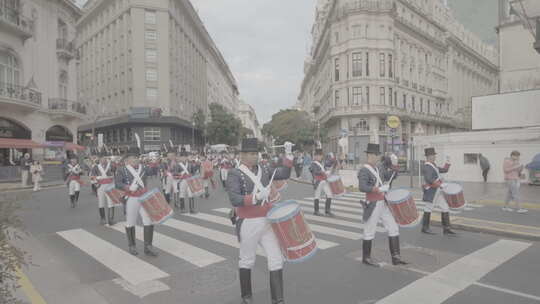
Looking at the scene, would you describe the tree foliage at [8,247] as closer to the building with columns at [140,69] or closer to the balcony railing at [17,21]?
Result: the balcony railing at [17,21]

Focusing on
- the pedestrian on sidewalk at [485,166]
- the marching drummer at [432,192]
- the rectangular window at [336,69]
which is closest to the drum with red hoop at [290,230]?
the marching drummer at [432,192]

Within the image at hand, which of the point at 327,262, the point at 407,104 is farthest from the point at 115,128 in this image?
the point at 327,262

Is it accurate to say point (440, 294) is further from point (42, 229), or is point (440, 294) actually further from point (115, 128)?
point (115, 128)

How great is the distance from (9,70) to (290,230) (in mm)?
30061

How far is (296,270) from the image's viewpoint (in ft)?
18.3

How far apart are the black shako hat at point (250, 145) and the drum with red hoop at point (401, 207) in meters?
2.80

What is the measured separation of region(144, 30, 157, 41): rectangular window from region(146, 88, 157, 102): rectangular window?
22.2 ft

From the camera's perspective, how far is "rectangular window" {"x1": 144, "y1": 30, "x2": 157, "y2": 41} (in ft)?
153

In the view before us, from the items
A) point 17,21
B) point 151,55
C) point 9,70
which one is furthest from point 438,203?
point 151,55

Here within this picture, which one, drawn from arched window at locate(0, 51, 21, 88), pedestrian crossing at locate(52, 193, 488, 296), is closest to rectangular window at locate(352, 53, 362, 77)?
arched window at locate(0, 51, 21, 88)

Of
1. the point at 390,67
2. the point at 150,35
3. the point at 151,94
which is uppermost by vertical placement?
the point at 150,35

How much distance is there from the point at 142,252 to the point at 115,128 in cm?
4950

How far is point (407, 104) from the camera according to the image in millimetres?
53844

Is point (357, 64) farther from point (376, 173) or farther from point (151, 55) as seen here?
point (376, 173)
